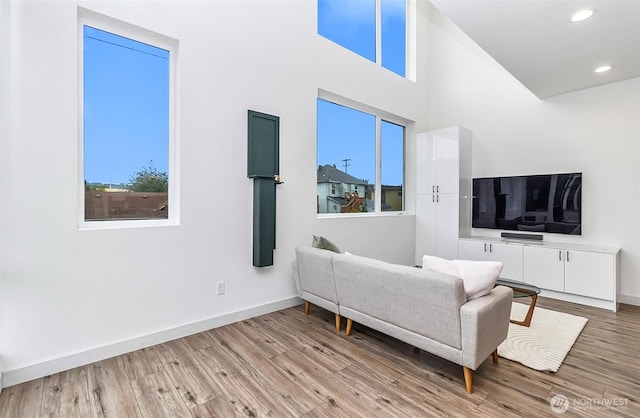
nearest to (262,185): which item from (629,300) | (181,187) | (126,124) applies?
(181,187)

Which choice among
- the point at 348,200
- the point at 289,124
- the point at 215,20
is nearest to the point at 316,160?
the point at 289,124

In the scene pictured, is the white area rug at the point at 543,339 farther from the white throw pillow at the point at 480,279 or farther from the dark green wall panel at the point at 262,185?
the dark green wall panel at the point at 262,185

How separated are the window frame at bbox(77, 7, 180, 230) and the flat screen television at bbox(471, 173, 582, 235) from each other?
14.2 ft

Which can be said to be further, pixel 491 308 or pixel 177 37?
pixel 177 37

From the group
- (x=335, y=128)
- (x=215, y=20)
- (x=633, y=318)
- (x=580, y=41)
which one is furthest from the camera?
(x=335, y=128)

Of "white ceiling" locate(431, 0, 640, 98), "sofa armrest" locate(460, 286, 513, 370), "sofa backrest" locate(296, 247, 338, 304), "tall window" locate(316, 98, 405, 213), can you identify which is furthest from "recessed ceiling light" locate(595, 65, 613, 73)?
"sofa backrest" locate(296, 247, 338, 304)

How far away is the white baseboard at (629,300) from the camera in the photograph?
360cm

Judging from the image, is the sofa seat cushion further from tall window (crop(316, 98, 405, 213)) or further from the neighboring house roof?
the neighboring house roof

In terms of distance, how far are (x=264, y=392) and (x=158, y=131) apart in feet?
7.49

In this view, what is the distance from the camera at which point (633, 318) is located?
10.5 feet

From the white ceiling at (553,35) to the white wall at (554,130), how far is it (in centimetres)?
51

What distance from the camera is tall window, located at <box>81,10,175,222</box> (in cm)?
241

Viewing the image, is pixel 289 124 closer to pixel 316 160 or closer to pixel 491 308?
pixel 316 160

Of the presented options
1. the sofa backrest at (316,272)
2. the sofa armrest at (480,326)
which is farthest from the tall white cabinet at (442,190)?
the sofa armrest at (480,326)
